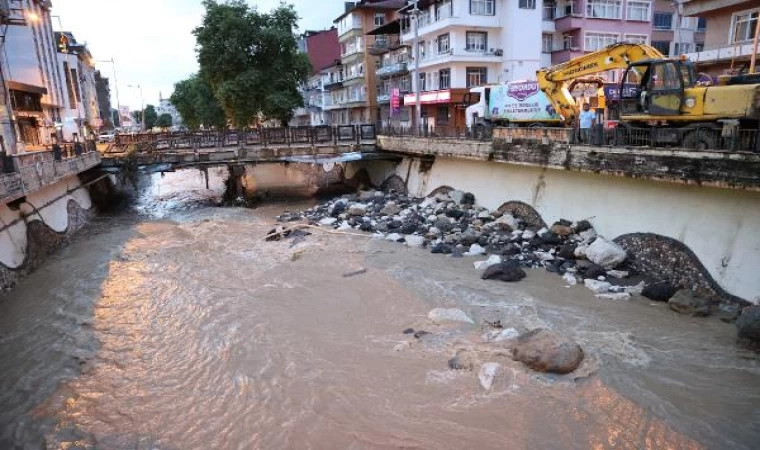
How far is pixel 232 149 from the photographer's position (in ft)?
93.9

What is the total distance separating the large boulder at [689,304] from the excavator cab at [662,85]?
4.99 meters

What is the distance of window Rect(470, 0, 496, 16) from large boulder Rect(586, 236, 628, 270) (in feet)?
80.9

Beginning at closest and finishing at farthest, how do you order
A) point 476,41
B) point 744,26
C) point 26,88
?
point 744,26 < point 26,88 < point 476,41

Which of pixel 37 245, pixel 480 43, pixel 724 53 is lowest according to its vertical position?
pixel 37 245

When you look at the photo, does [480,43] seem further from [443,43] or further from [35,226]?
[35,226]

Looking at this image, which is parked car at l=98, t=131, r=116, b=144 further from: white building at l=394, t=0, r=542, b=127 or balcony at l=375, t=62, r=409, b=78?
balcony at l=375, t=62, r=409, b=78

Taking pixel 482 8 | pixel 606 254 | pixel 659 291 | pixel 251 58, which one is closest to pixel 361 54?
pixel 251 58

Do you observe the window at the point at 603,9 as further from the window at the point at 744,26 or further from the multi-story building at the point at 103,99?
the multi-story building at the point at 103,99

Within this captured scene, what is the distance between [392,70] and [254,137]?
18.0m

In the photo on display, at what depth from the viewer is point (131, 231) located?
2350cm

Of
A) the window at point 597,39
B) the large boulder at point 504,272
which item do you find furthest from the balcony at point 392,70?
the large boulder at point 504,272

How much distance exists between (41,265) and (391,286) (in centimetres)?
1279

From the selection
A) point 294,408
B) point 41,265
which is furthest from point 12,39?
point 294,408

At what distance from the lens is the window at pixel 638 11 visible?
36.1 meters
